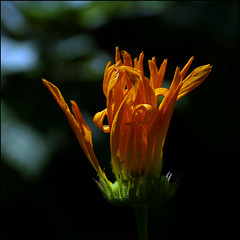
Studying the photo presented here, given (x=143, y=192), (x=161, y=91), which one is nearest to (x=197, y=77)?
(x=161, y=91)

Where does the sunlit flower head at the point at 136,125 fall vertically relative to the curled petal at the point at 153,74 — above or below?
below

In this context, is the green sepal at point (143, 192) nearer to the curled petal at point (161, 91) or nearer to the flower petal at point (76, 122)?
the flower petal at point (76, 122)

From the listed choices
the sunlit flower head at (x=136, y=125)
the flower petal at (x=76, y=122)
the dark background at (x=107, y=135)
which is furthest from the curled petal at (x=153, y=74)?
the dark background at (x=107, y=135)

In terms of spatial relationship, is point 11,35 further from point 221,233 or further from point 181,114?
point 221,233

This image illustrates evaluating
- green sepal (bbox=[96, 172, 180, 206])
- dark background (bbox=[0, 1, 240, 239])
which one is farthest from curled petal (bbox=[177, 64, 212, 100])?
dark background (bbox=[0, 1, 240, 239])

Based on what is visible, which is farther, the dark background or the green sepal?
the dark background

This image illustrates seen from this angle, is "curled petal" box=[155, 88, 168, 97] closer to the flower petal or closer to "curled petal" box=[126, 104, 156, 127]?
"curled petal" box=[126, 104, 156, 127]
